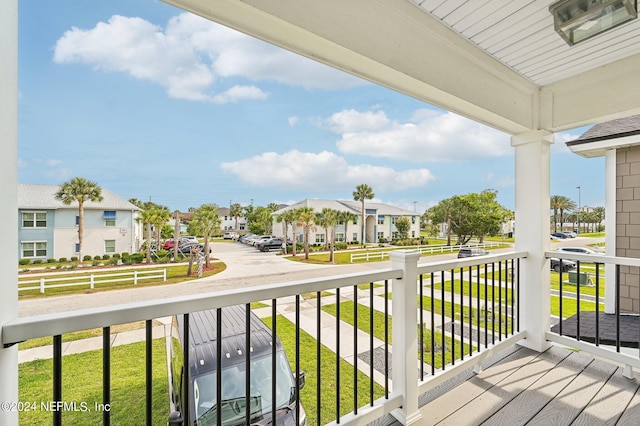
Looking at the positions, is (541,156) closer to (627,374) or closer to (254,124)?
(627,374)

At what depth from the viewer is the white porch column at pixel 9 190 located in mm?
767

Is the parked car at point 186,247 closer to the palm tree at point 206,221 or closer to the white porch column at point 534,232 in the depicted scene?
the palm tree at point 206,221

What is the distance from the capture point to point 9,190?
79 centimetres

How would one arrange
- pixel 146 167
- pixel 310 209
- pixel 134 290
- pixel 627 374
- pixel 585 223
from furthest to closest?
pixel 310 209 → pixel 585 223 → pixel 146 167 → pixel 134 290 → pixel 627 374

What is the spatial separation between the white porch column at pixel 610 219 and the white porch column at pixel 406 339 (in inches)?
132

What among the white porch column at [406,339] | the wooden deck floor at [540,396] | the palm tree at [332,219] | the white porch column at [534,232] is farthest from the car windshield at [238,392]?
the palm tree at [332,219]

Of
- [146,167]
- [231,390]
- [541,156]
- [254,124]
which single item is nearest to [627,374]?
[541,156]

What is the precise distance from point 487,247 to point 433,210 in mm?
1049

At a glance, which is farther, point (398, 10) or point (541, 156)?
point (541, 156)

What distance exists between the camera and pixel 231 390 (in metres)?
1.87

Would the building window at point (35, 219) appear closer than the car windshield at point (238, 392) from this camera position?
Yes

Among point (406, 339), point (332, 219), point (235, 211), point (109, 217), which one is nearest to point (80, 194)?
point (109, 217)

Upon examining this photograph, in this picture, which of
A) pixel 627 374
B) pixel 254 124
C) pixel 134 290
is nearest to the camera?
pixel 627 374

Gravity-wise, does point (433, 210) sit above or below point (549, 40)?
below
